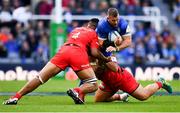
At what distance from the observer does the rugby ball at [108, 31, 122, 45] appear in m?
17.2

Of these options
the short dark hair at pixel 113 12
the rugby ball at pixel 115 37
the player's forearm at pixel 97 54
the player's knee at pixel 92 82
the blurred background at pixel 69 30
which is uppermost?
the short dark hair at pixel 113 12

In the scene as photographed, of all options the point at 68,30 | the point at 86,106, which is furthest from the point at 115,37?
the point at 68,30

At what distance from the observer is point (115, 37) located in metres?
17.3

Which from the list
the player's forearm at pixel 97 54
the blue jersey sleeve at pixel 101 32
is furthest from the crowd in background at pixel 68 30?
the player's forearm at pixel 97 54

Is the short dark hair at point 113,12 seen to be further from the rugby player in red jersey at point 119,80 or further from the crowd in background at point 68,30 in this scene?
the crowd in background at point 68,30

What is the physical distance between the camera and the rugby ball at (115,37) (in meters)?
17.2

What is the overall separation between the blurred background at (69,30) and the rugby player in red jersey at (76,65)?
39.4ft

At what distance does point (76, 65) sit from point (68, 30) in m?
15.3

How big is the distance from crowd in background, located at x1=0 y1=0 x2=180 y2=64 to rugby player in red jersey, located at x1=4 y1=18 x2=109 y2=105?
43.6 ft

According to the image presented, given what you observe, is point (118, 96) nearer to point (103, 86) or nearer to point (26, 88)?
point (103, 86)

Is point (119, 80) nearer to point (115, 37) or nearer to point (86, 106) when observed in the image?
point (115, 37)

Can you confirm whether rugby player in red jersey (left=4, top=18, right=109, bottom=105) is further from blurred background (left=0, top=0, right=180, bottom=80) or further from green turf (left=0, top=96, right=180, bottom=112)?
blurred background (left=0, top=0, right=180, bottom=80)

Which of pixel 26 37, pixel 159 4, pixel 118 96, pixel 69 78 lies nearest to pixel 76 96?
pixel 118 96

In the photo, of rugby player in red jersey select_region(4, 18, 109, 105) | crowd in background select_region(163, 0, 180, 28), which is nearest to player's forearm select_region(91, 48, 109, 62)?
rugby player in red jersey select_region(4, 18, 109, 105)
